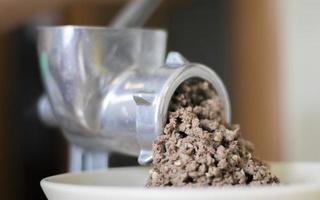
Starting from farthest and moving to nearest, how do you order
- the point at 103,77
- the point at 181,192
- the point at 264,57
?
the point at 264,57 < the point at 103,77 < the point at 181,192

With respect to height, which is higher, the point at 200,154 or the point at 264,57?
the point at 264,57

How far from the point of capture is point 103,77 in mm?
533

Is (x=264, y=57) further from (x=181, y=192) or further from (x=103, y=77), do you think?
(x=181, y=192)

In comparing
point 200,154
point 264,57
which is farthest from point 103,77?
point 264,57

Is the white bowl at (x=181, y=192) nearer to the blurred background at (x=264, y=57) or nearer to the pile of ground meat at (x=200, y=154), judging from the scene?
the pile of ground meat at (x=200, y=154)

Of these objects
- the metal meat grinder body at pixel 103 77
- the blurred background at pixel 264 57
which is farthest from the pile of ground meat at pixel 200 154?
the blurred background at pixel 264 57

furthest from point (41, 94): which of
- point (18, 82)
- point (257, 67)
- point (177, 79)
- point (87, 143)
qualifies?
point (257, 67)

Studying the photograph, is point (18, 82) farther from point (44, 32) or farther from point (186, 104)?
point (186, 104)

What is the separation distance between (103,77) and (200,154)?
0.47ft

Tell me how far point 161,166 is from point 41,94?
0.27 metres

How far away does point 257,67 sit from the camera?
0.91m

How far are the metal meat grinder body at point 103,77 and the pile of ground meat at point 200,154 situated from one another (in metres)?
0.04

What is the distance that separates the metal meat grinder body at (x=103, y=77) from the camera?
511 millimetres

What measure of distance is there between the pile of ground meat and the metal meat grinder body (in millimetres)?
37
